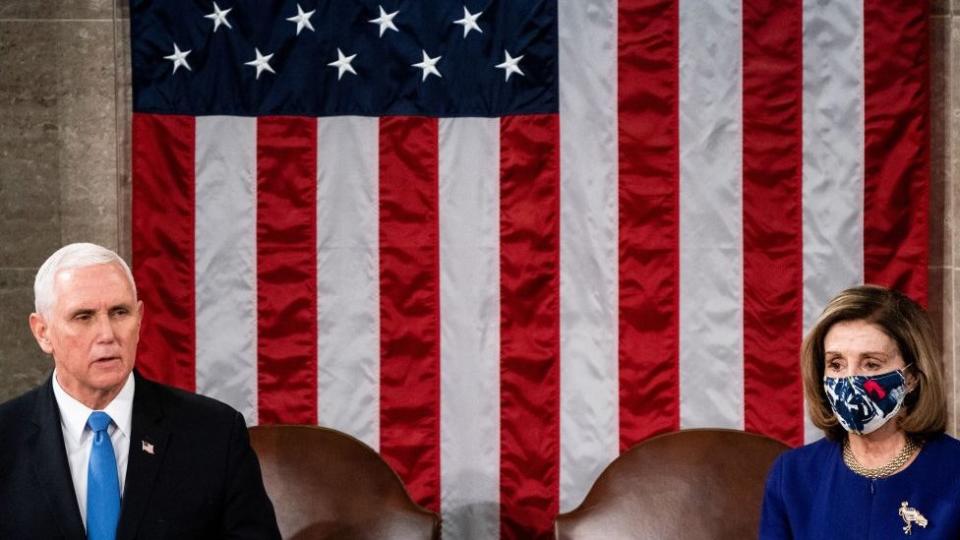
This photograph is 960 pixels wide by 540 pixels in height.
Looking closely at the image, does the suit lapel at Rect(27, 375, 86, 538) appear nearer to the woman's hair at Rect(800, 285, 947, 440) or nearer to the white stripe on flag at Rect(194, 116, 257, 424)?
the white stripe on flag at Rect(194, 116, 257, 424)

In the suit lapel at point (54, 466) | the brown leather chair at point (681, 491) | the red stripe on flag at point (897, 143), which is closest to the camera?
the suit lapel at point (54, 466)

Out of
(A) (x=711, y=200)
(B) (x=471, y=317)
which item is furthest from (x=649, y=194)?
(B) (x=471, y=317)

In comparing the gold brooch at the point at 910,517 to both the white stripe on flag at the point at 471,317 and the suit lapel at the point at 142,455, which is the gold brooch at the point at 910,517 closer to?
the white stripe on flag at the point at 471,317

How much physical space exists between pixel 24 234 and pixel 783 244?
284cm

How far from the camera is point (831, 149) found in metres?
4.08

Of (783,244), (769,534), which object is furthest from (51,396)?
(783,244)

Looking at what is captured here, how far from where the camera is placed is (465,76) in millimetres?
4109

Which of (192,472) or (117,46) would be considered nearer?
(192,472)

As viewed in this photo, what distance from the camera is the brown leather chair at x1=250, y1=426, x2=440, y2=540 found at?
3715 mm

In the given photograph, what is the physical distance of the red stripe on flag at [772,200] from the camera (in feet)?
13.4

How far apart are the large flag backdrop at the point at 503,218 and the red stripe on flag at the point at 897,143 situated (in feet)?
0.05

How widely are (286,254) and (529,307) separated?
928mm

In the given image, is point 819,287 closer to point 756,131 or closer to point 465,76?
point 756,131

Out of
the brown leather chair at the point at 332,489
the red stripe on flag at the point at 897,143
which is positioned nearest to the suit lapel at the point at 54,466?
the brown leather chair at the point at 332,489
